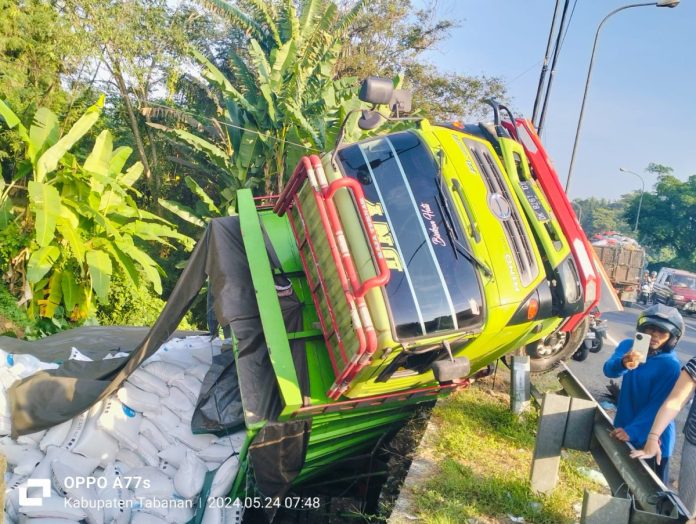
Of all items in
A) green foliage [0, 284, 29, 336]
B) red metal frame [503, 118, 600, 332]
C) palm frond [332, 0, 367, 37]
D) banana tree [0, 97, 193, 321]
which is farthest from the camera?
palm frond [332, 0, 367, 37]

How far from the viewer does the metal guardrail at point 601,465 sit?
9.35ft

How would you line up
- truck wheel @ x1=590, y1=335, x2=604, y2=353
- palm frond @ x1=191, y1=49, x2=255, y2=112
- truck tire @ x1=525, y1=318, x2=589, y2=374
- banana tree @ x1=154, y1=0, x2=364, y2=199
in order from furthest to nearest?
banana tree @ x1=154, y1=0, x2=364, y2=199 → palm frond @ x1=191, y1=49, x2=255, y2=112 → truck wheel @ x1=590, y1=335, x2=604, y2=353 → truck tire @ x1=525, y1=318, x2=589, y2=374

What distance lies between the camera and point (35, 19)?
11305 millimetres

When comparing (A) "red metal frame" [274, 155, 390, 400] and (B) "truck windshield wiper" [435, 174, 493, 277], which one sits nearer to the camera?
(A) "red metal frame" [274, 155, 390, 400]

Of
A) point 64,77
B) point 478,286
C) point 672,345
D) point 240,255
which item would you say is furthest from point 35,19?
point 672,345

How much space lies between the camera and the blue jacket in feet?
12.6

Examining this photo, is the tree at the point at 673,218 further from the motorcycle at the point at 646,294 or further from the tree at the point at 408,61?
the tree at the point at 408,61

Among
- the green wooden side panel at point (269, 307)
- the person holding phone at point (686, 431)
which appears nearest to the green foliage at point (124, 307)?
the green wooden side panel at point (269, 307)

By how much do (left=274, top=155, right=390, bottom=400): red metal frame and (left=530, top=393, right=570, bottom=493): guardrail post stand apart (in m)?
1.28

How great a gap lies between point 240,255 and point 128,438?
1.85m

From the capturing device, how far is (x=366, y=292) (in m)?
3.86

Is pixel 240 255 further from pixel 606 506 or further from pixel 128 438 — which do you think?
pixel 606 506

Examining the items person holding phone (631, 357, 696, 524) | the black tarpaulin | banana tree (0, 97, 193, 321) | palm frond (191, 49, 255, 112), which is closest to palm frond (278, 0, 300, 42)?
palm frond (191, 49, 255, 112)

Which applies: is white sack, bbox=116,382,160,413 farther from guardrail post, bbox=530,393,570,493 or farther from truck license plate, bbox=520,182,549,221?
truck license plate, bbox=520,182,549,221
